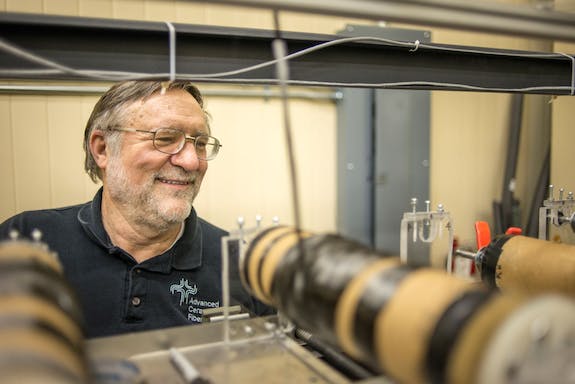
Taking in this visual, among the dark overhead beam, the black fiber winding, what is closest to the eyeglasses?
the dark overhead beam

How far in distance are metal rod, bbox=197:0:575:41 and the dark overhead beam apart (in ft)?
0.94

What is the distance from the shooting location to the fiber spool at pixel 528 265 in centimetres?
79

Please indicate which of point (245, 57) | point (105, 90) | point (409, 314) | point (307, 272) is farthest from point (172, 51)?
point (105, 90)

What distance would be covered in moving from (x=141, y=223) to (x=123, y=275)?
16 cm

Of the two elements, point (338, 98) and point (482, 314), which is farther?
point (338, 98)

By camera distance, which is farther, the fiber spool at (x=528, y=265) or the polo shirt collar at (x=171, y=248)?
the polo shirt collar at (x=171, y=248)

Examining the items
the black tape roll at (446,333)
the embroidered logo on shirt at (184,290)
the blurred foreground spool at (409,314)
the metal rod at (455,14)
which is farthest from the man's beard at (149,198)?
the black tape roll at (446,333)

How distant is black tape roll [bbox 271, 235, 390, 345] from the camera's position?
22.9 inches

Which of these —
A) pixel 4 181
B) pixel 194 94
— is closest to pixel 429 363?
pixel 194 94

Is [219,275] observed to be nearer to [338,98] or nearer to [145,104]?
[145,104]

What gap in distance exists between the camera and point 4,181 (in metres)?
1.80

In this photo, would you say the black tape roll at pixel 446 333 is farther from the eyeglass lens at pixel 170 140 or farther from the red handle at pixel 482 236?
the eyeglass lens at pixel 170 140

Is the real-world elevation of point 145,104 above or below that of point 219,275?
above

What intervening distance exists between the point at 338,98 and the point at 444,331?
1.91 m
